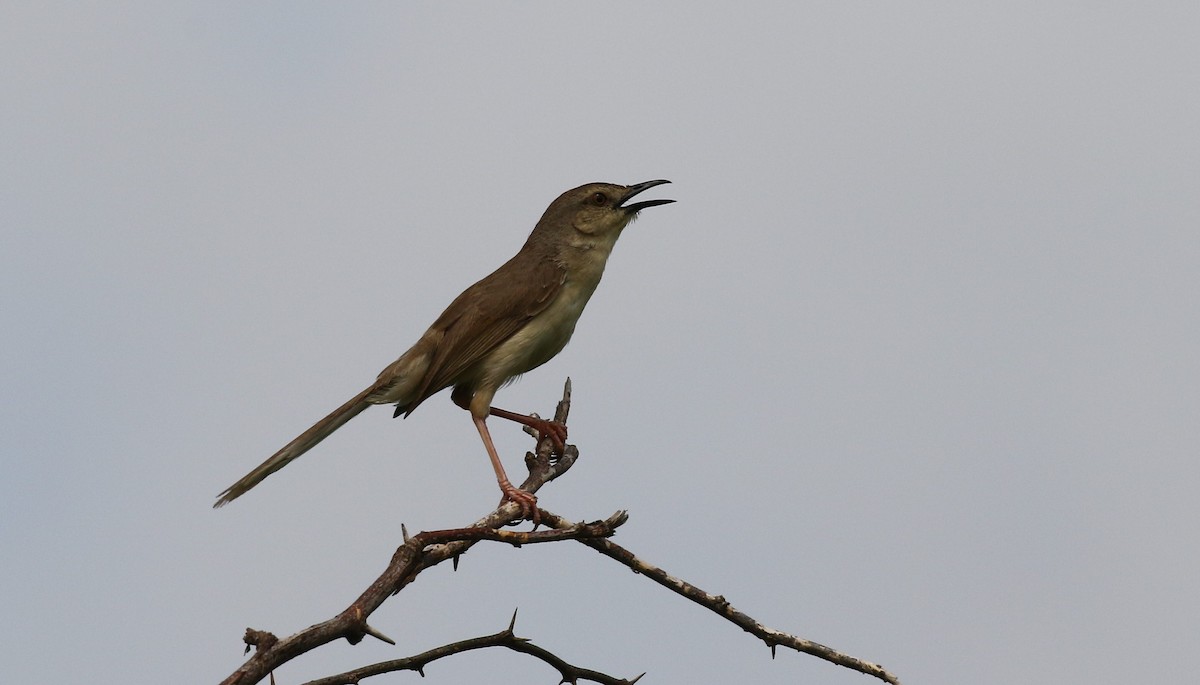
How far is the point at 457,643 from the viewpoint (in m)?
5.43

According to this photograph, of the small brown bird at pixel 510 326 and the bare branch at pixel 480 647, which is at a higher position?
the small brown bird at pixel 510 326

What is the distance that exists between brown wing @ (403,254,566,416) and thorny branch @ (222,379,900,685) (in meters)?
1.89

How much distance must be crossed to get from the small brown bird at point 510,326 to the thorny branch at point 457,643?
188cm

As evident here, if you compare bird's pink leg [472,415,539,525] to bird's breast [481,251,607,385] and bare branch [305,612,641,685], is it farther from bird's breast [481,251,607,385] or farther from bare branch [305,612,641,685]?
bare branch [305,612,641,685]

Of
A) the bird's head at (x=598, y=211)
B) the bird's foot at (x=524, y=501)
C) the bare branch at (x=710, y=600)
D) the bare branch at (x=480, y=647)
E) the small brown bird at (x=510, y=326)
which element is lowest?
the bare branch at (x=480, y=647)

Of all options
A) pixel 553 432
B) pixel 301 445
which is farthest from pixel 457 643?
pixel 553 432

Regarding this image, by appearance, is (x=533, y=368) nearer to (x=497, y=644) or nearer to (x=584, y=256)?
(x=584, y=256)

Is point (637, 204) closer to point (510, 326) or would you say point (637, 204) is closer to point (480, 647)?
point (510, 326)

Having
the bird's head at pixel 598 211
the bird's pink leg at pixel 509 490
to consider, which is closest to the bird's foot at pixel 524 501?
the bird's pink leg at pixel 509 490

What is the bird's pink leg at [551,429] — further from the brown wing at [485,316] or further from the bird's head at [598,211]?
the bird's head at [598,211]

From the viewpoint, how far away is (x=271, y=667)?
4754 millimetres

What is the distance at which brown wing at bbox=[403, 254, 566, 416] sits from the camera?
27.0 ft

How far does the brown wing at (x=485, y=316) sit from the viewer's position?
8.22m

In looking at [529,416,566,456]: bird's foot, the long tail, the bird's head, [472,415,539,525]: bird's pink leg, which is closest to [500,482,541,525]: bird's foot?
[472,415,539,525]: bird's pink leg
